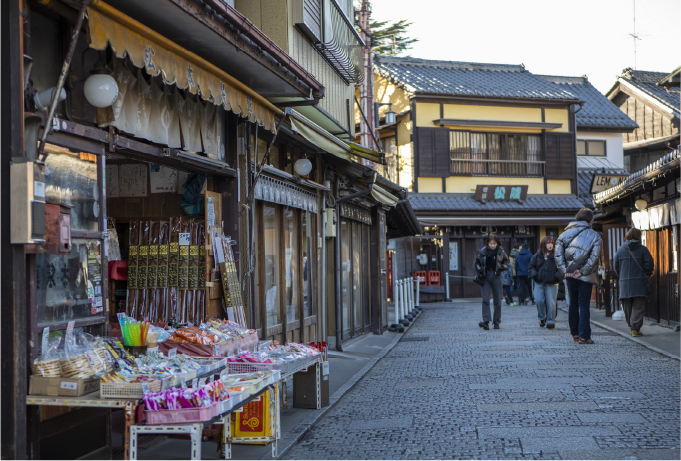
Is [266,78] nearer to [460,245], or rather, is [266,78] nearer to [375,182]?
[375,182]

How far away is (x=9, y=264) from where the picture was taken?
14.5 ft

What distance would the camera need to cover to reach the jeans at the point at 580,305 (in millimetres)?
11828

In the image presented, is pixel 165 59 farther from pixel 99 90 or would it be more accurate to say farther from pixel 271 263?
pixel 271 263

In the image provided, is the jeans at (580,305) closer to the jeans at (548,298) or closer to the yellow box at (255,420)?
the jeans at (548,298)

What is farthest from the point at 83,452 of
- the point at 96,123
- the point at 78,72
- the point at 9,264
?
the point at 78,72

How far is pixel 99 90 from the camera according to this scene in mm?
5246

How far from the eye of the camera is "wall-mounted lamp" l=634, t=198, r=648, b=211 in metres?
15.7

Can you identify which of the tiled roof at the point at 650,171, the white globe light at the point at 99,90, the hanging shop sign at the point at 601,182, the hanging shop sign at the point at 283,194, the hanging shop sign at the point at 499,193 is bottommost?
the hanging shop sign at the point at 283,194

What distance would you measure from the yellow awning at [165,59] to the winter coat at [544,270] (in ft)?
31.2

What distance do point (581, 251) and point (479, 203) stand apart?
642 inches

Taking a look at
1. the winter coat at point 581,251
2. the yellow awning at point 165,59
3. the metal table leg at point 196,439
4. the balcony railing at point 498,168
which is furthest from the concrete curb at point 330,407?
the balcony railing at point 498,168

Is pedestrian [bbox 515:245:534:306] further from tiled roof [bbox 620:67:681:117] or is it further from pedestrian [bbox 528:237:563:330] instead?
tiled roof [bbox 620:67:681:117]

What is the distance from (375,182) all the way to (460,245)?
15.0 metres

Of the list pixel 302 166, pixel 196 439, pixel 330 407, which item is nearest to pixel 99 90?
pixel 196 439
